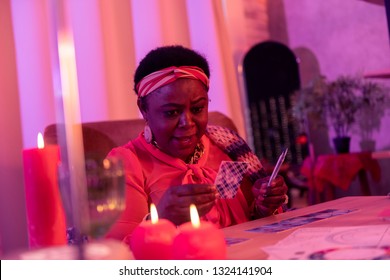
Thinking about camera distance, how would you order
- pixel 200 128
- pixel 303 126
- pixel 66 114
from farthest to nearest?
pixel 303 126, pixel 200 128, pixel 66 114

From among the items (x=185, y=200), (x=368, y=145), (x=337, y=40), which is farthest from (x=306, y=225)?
(x=337, y=40)

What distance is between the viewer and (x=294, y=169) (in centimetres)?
396

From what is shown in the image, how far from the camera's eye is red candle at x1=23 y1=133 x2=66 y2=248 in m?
0.72

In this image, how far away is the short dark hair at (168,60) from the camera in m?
1.29

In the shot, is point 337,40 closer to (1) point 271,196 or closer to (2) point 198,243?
(1) point 271,196

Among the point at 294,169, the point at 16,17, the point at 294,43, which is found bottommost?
the point at 294,169

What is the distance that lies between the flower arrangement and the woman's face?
2316 mm

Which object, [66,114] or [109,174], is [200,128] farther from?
[109,174]

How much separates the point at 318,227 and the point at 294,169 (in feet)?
10.5

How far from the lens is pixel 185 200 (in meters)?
0.93

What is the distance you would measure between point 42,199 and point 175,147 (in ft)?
1.86

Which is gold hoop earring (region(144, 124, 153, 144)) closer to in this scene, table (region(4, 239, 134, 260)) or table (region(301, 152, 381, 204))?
table (region(4, 239, 134, 260))

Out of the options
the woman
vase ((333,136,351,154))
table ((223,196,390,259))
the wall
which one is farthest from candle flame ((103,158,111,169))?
the wall
